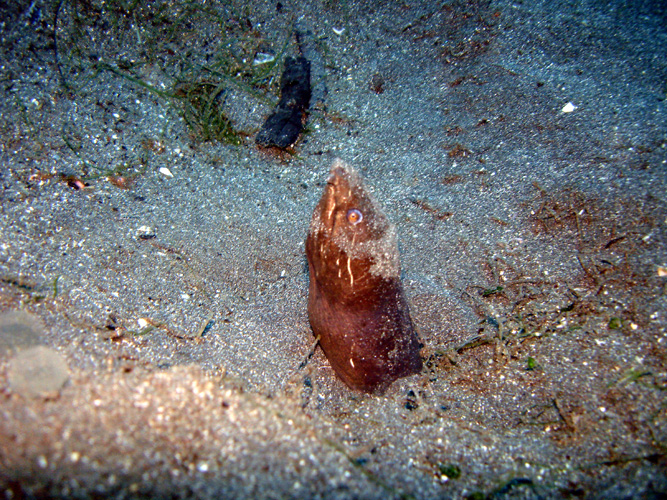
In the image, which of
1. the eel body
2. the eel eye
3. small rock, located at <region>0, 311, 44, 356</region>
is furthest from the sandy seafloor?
the eel eye

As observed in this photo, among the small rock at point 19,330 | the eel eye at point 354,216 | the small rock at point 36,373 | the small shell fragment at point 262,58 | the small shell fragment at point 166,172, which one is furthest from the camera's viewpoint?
the small shell fragment at point 262,58

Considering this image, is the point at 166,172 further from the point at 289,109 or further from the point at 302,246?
the point at 302,246

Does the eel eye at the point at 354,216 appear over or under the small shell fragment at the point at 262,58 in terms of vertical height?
under

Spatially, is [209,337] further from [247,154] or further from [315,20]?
[315,20]

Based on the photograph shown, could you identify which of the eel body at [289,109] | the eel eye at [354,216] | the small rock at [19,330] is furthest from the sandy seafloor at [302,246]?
the eel eye at [354,216]

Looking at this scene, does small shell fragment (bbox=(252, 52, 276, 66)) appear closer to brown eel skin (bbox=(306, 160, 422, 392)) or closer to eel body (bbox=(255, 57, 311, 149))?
eel body (bbox=(255, 57, 311, 149))

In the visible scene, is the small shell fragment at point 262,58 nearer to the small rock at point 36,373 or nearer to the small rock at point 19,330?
the small rock at point 19,330
